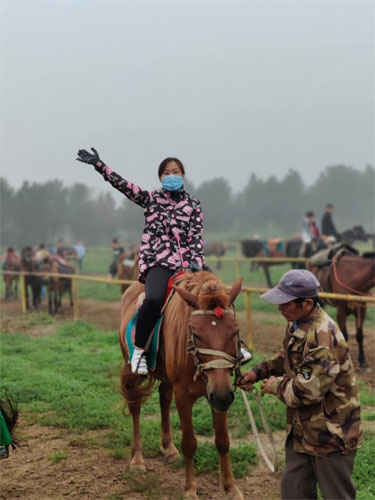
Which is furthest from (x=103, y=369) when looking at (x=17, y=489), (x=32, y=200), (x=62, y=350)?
(x=32, y=200)

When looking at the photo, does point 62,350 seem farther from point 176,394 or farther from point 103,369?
point 176,394

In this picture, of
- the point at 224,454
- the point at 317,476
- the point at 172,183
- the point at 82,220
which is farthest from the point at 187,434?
the point at 82,220

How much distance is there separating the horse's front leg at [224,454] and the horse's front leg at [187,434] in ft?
0.62

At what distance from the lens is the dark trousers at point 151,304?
3.99 metres

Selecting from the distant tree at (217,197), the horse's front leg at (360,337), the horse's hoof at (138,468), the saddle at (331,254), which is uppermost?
the distant tree at (217,197)

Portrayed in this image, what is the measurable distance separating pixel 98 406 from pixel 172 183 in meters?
3.04

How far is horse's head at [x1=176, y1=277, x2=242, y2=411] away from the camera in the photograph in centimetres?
299

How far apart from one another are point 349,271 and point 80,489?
238 inches

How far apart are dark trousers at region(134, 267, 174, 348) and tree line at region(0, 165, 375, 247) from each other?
6524 centimetres

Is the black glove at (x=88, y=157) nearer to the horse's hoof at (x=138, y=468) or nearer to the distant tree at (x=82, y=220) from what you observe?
the horse's hoof at (x=138, y=468)

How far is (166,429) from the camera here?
15.2ft

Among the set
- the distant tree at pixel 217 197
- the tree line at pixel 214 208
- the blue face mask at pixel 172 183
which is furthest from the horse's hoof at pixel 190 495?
the distant tree at pixel 217 197

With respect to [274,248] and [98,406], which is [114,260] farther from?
[98,406]

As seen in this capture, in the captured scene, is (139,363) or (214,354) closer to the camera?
(214,354)
